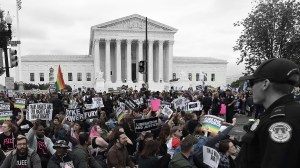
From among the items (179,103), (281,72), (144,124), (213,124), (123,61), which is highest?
(123,61)

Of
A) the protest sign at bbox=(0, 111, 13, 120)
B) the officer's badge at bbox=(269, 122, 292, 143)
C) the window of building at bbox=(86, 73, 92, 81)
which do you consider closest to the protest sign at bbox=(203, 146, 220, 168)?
the officer's badge at bbox=(269, 122, 292, 143)

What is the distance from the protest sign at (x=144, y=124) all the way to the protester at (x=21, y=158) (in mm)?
2312

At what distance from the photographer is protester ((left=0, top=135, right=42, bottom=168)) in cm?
521

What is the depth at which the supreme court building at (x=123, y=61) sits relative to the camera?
233 ft

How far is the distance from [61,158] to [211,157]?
263 centimetres

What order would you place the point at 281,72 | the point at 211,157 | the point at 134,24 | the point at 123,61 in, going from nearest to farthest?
the point at 281,72 < the point at 211,157 < the point at 134,24 < the point at 123,61

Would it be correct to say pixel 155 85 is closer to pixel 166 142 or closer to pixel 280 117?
pixel 166 142

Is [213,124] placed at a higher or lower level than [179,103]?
higher

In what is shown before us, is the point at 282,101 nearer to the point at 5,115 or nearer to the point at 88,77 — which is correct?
the point at 5,115

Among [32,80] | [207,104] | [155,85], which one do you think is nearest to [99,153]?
[207,104]

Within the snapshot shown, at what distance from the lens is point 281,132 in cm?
157

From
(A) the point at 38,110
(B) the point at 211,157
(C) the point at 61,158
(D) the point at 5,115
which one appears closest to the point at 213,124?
(B) the point at 211,157

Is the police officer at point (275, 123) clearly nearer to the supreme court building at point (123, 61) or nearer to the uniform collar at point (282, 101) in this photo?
the uniform collar at point (282, 101)

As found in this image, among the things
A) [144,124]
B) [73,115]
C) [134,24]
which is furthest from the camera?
[134,24]
